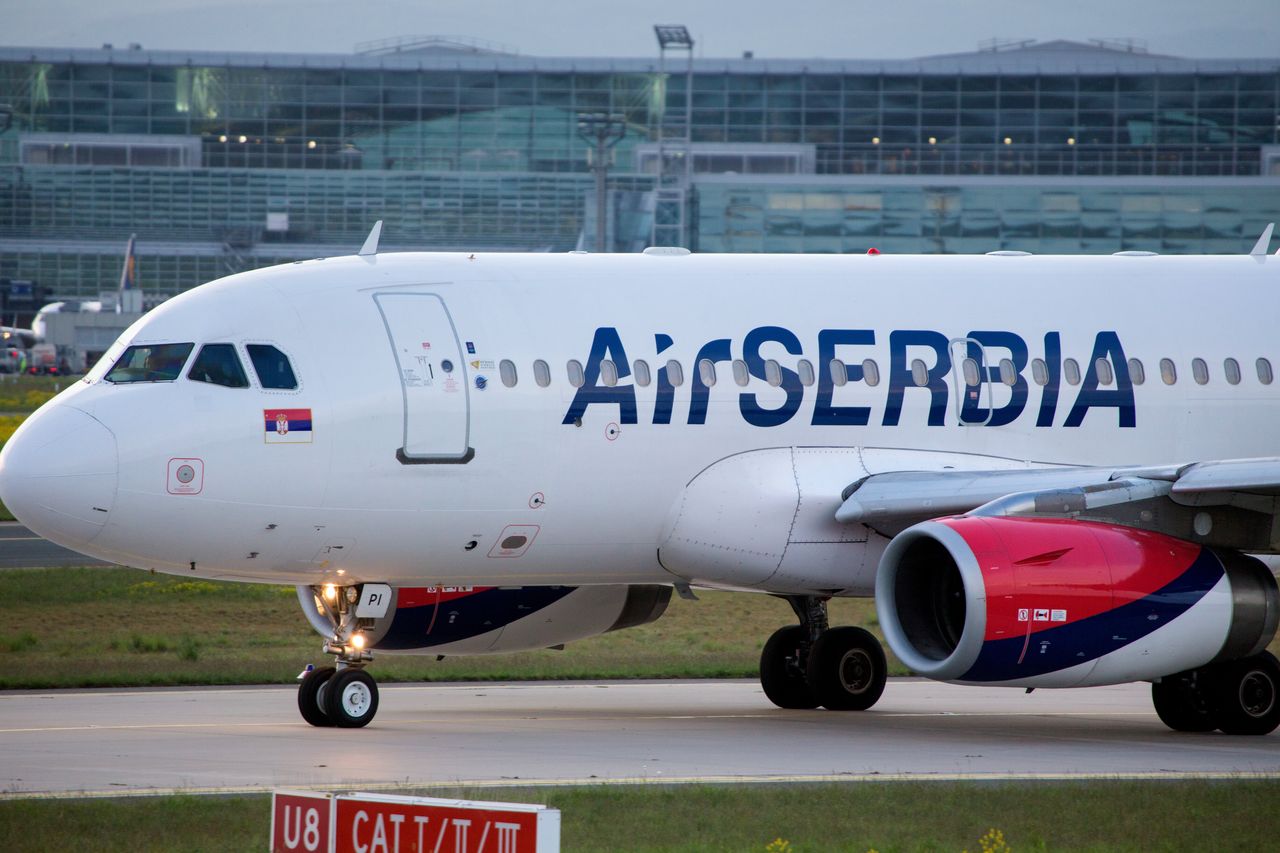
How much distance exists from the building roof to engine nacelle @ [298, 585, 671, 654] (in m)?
104

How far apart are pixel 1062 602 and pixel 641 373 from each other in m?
4.36

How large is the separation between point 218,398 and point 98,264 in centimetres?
11301

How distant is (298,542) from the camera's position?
15602mm

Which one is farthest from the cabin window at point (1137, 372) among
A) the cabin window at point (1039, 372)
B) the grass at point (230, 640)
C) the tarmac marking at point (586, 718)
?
the grass at point (230, 640)

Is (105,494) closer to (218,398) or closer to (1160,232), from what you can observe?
(218,398)

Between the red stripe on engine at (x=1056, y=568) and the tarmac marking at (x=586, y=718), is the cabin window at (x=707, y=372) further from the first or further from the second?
the tarmac marking at (x=586, y=718)

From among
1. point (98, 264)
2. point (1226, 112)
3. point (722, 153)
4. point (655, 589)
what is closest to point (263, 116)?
point (98, 264)

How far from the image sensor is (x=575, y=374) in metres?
16.6

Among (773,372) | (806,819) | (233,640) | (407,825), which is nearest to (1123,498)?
(773,372)

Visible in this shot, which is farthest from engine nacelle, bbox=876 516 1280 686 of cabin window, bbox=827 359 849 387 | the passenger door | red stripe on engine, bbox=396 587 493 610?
red stripe on engine, bbox=396 587 493 610

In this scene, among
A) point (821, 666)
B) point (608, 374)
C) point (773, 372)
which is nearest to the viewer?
point (608, 374)

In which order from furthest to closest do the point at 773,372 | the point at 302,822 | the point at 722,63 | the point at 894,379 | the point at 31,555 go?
the point at 722,63 → the point at 31,555 → the point at 894,379 → the point at 773,372 → the point at 302,822

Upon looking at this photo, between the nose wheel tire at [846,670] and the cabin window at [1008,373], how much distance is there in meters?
3.21

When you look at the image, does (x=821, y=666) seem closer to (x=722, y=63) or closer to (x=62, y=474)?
(x=62, y=474)
